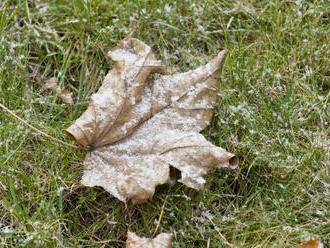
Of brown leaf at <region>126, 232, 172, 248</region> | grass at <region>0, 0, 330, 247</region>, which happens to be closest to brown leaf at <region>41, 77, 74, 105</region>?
grass at <region>0, 0, 330, 247</region>

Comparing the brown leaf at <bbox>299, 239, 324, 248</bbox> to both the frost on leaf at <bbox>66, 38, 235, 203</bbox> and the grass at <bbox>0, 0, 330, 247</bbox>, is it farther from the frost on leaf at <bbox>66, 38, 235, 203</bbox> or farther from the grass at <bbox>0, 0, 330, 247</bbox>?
the frost on leaf at <bbox>66, 38, 235, 203</bbox>

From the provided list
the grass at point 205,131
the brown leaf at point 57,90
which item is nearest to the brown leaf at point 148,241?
the grass at point 205,131

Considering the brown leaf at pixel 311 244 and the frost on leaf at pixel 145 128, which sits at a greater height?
the frost on leaf at pixel 145 128

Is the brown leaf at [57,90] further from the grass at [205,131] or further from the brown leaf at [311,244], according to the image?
the brown leaf at [311,244]

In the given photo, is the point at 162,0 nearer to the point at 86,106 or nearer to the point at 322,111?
the point at 86,106

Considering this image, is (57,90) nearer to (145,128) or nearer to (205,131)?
(145,128)

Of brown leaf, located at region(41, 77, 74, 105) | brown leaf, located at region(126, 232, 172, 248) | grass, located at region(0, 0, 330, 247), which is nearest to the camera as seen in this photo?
brown leaf, located at region(126, 232, 172, 248)

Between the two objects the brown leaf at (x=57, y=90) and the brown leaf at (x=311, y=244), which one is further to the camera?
the brown leaf at (x=57, y=90)

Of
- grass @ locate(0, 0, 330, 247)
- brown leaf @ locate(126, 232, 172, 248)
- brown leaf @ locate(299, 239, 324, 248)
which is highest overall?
grass @ locate(0, 0, 330, 247)
